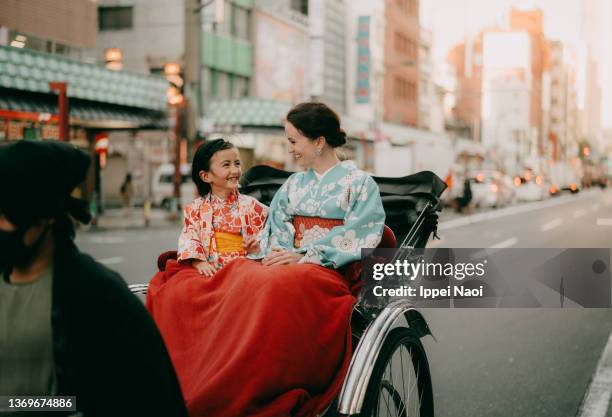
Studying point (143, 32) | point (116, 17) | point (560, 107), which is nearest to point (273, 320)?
point (143, 32)

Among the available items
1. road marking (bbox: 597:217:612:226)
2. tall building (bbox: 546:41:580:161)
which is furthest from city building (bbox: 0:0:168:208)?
tall building (bbox: 546:41:580:161)

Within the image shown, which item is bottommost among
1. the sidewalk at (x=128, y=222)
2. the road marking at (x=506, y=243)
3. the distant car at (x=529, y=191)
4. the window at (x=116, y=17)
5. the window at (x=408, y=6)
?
the sidewalk at (x=128, y=222)

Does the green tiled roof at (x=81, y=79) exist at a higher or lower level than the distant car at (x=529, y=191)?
higher

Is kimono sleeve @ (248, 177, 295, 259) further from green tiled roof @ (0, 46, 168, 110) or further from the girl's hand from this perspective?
green tiled roof @ (0, 46, 168, 110)

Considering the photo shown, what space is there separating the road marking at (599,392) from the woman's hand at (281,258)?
217 centimetres

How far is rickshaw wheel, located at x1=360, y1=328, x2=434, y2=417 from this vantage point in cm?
304

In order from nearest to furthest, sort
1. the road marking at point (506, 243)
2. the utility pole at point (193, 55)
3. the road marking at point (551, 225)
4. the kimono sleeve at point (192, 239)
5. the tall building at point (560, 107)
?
the kimono sleeve at point (192, 239), the road marking at point (506, 243), the road marking at point (551, 225), the utility pole at point (193, 55), the tall building at point (560, 107)

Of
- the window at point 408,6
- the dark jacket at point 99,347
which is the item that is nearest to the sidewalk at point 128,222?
the dark jacket at point 99,347

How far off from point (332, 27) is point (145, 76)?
2435 centimetres

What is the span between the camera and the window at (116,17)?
122 ft

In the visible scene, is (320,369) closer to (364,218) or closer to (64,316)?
(364,218)

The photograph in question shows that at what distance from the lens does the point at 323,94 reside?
1849 inches

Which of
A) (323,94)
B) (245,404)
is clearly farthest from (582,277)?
(323,94)

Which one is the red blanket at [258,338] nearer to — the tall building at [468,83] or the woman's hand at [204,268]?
the woman's hand at [204,268]
